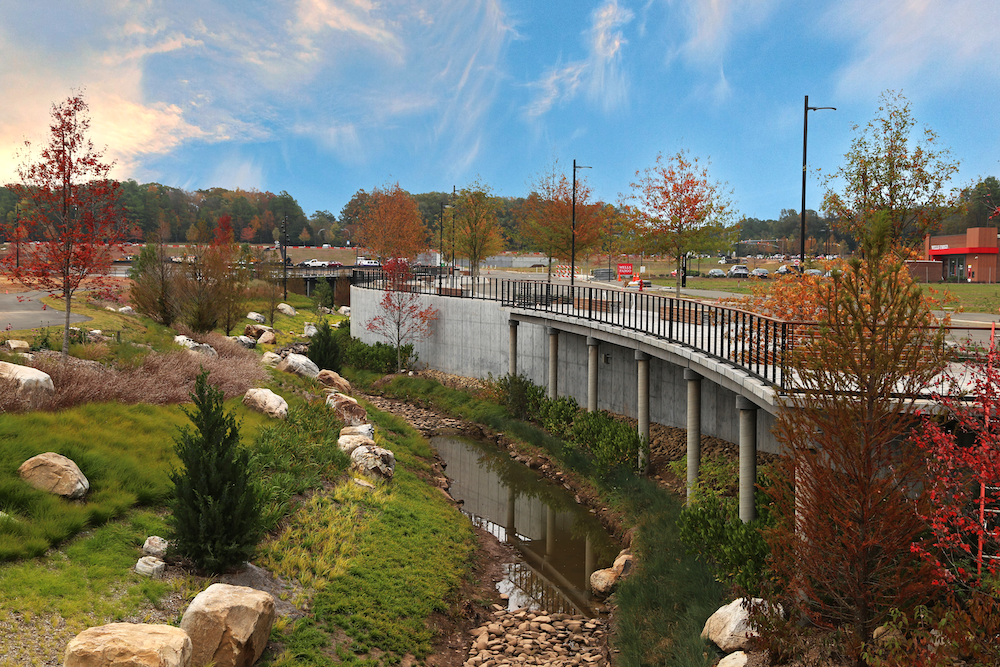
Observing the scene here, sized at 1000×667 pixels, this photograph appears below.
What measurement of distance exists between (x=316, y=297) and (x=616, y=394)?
1819 inches

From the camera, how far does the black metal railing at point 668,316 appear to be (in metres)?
11.7

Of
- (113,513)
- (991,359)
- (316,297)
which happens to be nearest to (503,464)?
(113,513)

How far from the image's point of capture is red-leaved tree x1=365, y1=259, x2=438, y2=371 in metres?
34.7

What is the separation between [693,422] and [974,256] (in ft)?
183

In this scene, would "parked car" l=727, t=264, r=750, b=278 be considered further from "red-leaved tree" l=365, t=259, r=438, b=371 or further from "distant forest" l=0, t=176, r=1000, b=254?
"red-leaved tree" l=365, t=259, r=438, b=371

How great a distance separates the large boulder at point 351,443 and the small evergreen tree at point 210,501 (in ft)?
24.7

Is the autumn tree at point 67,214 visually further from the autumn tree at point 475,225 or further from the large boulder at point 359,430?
the autumn tree at point 475,225

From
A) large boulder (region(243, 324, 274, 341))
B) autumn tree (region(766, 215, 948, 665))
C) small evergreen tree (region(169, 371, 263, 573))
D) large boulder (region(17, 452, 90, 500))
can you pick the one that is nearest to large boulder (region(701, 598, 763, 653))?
autumn tree (region(766, 215, 948, 665))

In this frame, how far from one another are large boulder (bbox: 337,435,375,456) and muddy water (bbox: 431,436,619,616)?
10.6 feet

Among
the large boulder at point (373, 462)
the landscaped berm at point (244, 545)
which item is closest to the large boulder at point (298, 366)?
the landscaped berm at point (244, 545)

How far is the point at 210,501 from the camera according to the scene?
10938mm

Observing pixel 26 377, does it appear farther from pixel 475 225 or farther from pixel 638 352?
pixel 475 225

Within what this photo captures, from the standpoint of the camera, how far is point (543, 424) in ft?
81.1

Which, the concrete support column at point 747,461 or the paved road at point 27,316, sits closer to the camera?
the concrete support column at point 747,461
